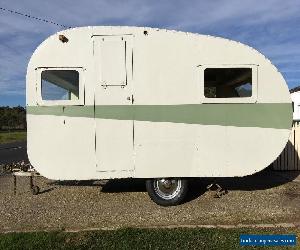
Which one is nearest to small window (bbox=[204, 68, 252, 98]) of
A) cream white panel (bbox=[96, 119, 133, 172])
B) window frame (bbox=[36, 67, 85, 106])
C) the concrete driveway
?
cream white panel (bbox=[96, 119, 133, 172])

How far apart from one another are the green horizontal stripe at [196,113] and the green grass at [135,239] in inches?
102

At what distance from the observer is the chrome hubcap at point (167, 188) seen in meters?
9.30

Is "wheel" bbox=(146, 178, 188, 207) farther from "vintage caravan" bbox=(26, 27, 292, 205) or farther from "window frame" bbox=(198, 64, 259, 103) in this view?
"window frame" bbox=(198, 64, 259, 103)

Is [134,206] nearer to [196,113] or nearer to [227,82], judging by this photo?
[196,113]

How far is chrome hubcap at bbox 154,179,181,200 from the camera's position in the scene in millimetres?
9297

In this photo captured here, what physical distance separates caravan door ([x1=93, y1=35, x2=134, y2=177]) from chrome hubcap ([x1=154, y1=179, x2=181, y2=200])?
77 cm

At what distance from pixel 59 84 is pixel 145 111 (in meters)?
2.00

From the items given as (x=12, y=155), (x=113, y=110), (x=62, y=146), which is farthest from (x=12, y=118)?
(x=113, y=110)

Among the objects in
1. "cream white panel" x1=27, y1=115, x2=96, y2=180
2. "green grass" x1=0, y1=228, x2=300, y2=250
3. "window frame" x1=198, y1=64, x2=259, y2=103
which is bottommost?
"green grass" x1=0, y1=228, x2=300, y2=250

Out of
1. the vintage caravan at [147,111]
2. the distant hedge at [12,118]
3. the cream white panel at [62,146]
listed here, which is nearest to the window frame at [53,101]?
the vintage caravan at [147,111]

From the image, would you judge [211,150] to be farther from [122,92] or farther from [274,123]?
[122,92]

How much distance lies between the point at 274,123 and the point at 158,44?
3.06 m

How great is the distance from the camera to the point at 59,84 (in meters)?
9.22

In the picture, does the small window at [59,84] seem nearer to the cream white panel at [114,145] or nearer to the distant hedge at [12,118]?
the cream white panel at [114,145]
